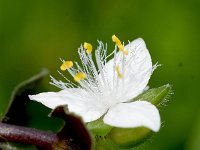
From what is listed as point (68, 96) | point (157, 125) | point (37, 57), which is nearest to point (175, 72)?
point (37, 57)

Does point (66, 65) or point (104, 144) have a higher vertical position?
point (66, 65)

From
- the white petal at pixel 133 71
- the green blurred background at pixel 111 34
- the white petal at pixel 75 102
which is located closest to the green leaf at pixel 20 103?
the white petal at pixel 75 102

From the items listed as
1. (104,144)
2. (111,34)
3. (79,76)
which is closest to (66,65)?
(79,76)

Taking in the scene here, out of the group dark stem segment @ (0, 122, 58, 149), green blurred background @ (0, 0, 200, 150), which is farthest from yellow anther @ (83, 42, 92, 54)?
green blurred background @ (0, 0, 200, 150)

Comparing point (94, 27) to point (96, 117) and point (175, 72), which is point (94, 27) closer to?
point (175, 72)

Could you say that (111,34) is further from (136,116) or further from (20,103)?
(136,116)

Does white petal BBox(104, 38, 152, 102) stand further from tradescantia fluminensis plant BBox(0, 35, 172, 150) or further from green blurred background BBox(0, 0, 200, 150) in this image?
green blurred background BBox(0, 0, 200, 150)

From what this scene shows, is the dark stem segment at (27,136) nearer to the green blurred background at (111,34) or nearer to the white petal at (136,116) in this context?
the white petal at (136,116)
